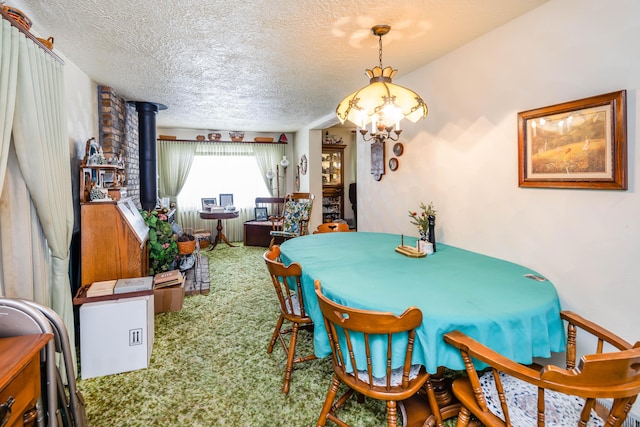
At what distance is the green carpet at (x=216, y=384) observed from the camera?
1.72m

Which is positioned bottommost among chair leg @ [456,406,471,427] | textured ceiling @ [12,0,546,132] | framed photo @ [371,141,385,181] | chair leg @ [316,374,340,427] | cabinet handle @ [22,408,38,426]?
chair leg @ [316,374,340,427]

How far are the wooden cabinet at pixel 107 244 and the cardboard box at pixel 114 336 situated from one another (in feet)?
2.19

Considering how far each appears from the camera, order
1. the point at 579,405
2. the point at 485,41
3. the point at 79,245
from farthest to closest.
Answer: the point at 79,245, the point at 485,41, the point at 579,405

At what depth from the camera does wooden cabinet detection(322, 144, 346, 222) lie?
716 cm

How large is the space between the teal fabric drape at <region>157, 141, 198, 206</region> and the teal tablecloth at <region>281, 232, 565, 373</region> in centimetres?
505

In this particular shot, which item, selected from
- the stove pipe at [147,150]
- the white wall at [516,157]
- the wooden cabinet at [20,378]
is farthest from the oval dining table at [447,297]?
the stove pipe at [147,150]

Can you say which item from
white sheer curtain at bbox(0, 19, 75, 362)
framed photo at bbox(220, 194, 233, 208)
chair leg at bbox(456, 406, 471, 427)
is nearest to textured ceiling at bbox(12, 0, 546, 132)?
white sheer curtain at bbox(0, 19, 75, 362)

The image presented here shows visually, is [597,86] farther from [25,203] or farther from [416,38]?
[25,203]

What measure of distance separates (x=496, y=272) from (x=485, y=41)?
1.66m

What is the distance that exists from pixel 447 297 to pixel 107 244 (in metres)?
2.71

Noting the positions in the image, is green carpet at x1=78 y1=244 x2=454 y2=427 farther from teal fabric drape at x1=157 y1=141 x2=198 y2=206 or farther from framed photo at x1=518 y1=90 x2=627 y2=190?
teal fabric drape at x1=157 y1=141 x2=198 y2=206

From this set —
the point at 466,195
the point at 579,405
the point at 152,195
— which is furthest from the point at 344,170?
the point at 579,405

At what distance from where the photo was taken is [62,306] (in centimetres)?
193

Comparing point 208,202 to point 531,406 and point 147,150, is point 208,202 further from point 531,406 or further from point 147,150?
point 531,406
